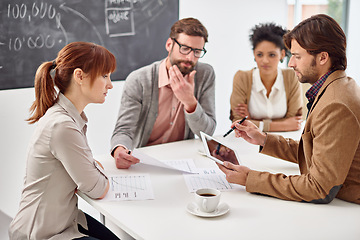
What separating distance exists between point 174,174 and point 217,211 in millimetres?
400

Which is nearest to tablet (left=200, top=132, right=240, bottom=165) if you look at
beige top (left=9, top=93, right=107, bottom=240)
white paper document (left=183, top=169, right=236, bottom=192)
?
white paper document (left=183, top=169, right=236, bottom=192)

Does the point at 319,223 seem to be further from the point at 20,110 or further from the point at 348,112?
the point at 20,110

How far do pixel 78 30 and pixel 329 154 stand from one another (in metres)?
1.97

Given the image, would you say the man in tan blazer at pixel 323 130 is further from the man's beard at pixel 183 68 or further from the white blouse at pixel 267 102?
the white blouse at pixel 267 102

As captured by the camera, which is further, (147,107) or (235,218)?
(147,107)

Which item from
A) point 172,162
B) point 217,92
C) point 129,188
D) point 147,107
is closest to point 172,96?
point 147,107

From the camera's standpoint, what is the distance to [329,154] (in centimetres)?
126

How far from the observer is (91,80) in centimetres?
145

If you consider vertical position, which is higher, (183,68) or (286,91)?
(183,68)

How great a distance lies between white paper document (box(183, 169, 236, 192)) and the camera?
150 cm

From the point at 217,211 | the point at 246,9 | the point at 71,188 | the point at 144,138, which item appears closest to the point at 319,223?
the point at 217,211

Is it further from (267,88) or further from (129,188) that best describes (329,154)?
(267,88)

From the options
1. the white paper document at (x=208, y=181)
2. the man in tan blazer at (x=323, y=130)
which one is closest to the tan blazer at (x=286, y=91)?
the white paper document at (x=208, y=181)

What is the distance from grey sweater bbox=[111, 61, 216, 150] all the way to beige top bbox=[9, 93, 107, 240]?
67 centimetres
